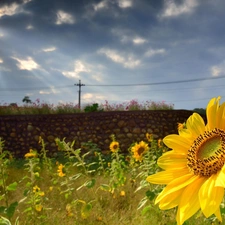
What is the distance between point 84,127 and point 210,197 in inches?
417

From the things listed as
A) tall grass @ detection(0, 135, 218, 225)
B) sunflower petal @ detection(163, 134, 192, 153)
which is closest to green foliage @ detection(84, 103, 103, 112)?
tall grass @ detection(0, 135, 218, 225)

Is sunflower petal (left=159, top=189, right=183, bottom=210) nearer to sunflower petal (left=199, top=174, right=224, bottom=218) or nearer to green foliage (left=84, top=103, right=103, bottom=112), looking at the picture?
sunflower petal (left=199, top=174, right=224, bottom=218)

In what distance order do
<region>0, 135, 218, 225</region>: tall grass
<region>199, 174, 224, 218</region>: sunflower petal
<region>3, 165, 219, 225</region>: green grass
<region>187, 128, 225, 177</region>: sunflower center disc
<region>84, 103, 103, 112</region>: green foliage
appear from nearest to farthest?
<region>199, 174, 224, 218</region>: sunflower petal, <region>187, 128, 225, 177</region>: sunflower center disc, <region>0, 135, 218, 225</region>: tall grass, <region>3, 165, 219, 225</region>: green grass, <region>84, 103, 103, 112</region>: green foliage

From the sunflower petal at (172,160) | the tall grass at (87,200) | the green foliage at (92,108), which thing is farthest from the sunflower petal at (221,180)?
the green foliage at (92,108)

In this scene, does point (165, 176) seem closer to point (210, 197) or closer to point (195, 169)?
point (195, 169)

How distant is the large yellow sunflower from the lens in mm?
879

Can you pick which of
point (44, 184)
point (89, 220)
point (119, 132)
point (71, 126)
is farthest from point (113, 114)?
point (89, 220)

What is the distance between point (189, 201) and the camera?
940 mm

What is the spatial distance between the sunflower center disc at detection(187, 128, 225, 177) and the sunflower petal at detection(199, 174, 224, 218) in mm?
63

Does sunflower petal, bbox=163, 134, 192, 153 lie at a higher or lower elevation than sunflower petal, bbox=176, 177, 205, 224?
higher

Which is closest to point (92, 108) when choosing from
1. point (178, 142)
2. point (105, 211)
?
point (105, 211)

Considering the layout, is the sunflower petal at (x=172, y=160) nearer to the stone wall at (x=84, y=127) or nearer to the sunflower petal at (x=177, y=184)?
the sunflower petal at (x=177, y=184)

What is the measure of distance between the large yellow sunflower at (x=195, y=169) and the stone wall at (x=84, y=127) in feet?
33.0

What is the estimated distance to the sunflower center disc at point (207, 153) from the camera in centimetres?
96
